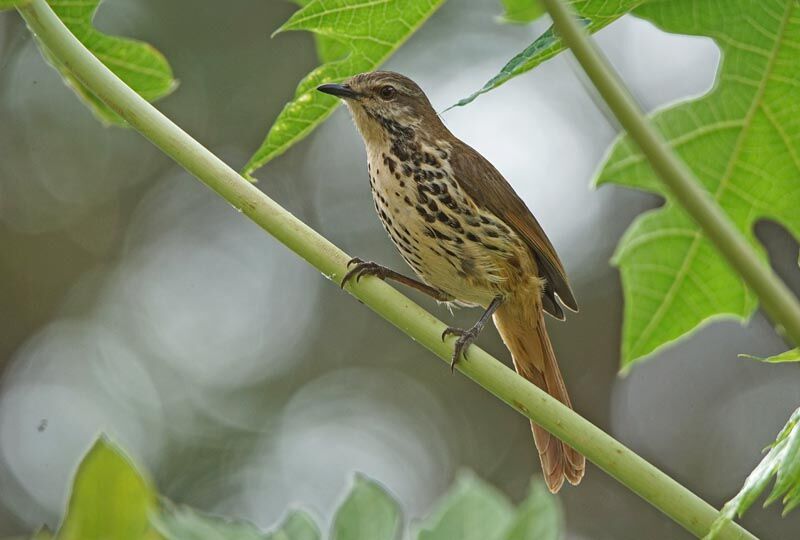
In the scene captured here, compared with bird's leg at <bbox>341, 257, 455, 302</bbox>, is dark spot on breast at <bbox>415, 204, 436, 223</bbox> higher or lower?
higher

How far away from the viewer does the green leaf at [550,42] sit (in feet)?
5.20

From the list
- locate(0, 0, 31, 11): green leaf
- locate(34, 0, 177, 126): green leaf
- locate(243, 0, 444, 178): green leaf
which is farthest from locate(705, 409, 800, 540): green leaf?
locate(34, 0, 177, 126): green leaf

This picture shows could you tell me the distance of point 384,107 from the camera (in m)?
3.54

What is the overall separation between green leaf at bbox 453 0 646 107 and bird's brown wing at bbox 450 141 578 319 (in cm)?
156

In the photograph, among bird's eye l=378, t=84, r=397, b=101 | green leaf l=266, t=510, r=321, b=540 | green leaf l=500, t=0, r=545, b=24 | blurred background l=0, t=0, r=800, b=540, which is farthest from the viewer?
blurred background l=0, t=0, r=800, b=540

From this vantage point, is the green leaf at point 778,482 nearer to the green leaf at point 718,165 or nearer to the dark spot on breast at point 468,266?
the green leaf at point 718,165

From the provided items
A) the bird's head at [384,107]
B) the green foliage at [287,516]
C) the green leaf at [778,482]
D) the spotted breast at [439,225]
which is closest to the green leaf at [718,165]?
the green leaf at [778,482]

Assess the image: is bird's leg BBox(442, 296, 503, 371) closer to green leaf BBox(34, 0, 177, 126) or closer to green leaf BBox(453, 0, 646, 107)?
green leaf BBox(453, 0, 646, 107)

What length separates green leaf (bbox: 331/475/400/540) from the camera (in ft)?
4.06

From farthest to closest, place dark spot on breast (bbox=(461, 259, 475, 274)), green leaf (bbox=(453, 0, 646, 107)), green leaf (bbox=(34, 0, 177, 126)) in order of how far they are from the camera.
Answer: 1. dark spot on breast (bbox=(461, 259, 475, 274))
2. green leaf (bbox=(34, 0, 177, 126))
3. green leaf (bbox=(453, 0, 646, 107))

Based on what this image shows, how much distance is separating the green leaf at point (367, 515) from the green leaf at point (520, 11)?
3.71ft

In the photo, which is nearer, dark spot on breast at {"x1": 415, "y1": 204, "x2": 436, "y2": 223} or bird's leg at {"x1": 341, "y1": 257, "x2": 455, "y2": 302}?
bird's leg at {"x1": 341, "y1": 257, "x2": 455, "y2": 302}

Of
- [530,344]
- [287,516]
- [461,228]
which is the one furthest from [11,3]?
[530,344]

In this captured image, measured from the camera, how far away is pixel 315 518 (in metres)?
1.26
